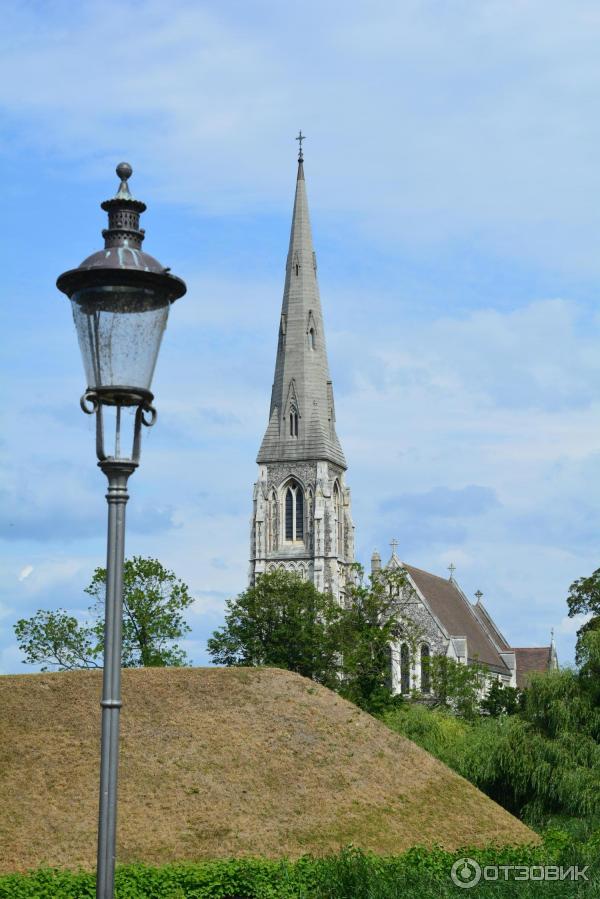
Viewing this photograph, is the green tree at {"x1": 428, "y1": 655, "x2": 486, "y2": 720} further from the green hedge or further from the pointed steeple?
the green hedge

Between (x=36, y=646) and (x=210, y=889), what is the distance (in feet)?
110

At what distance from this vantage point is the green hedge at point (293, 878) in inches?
663

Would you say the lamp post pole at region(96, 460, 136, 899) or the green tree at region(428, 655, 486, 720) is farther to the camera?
the green tree at region(428, 655, 486, 720)

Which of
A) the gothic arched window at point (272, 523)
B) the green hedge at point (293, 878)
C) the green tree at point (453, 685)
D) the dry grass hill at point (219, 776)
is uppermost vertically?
the gothic arched window at point (272, 523)

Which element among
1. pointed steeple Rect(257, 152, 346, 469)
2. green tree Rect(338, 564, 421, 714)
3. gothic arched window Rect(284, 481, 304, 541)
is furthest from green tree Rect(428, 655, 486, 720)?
pointed steeple Rect(257, 152, 346, 469)

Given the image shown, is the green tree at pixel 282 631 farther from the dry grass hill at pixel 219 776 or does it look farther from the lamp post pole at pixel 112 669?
the lamp post pole at pixel 112 669

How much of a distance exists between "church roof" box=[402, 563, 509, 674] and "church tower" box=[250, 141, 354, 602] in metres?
6.69

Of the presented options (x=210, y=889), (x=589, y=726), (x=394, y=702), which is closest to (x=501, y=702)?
(x=394, y=702)

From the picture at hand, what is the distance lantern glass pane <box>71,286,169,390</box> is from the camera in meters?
7.29

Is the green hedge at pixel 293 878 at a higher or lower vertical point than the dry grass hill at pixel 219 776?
lower

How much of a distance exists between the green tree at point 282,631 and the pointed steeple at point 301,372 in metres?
25.5

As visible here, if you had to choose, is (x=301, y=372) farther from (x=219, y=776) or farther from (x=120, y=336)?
(x=120, y=336)

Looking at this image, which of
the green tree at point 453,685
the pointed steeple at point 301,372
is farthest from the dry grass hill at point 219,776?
the pointed steeple at point 301,372

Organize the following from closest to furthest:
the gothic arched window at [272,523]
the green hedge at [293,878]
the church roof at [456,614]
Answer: the green hedge at [293,878] → the church roof at [456,614] → the gothic arched window at [272,523]
